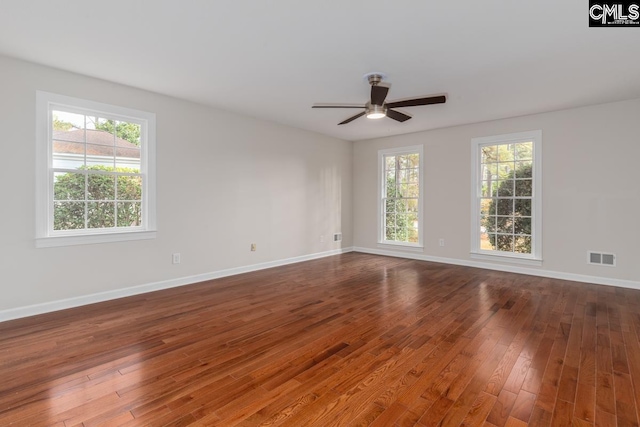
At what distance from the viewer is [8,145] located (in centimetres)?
313

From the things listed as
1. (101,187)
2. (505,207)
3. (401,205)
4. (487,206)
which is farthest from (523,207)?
(101,187)

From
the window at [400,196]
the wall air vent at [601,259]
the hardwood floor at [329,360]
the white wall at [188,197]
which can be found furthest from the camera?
the window at [400,196]

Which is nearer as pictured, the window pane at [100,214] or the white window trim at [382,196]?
the window pane at [100,214]

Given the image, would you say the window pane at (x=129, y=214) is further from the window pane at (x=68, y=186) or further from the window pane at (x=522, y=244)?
the window pane at (x=522, y=244)

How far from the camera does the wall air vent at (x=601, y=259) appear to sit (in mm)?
4492

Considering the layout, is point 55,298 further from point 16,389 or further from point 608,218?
point 608,218

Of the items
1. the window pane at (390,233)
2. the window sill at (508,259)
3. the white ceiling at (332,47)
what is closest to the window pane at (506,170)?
the white ceiling at (332,47)

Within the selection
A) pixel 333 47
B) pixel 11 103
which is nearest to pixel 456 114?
pixel 333 47

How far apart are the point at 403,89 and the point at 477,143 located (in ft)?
8.11

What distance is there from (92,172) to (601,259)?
7.00 m

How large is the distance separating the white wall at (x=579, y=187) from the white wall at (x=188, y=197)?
2.49 meters

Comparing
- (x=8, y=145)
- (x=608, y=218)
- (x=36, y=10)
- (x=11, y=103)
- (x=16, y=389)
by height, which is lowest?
(x=16, y=389)

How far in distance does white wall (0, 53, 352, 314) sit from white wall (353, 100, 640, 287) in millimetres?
2493

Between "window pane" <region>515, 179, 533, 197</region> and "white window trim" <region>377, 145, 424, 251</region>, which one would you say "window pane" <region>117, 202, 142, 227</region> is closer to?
"white window trim" <region>377, 145, 424, 251</region>
